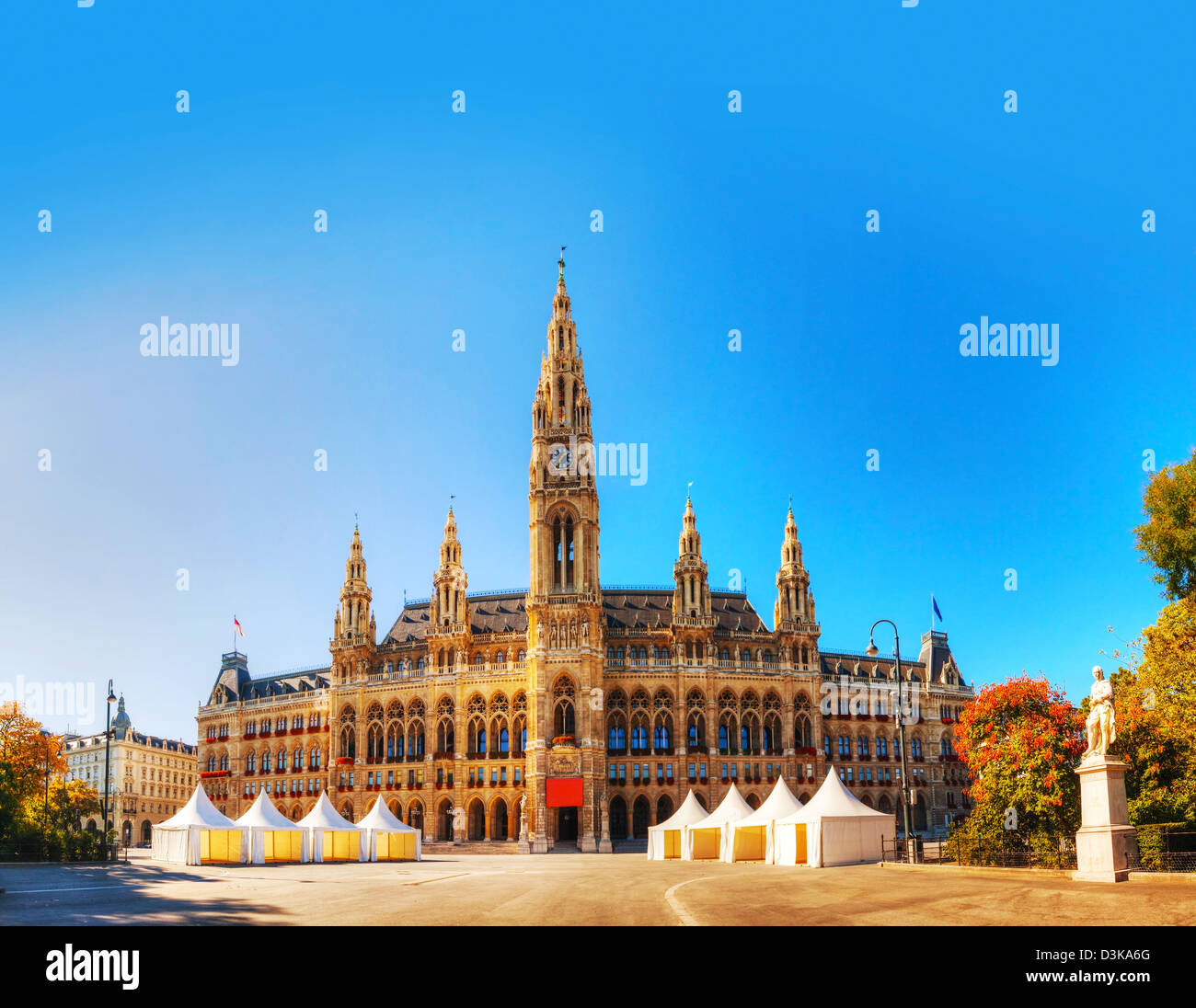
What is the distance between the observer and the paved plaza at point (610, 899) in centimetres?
2095

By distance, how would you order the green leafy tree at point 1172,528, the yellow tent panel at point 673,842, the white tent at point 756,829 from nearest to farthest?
the green leafy tree at point 1172,528
the white tent at point 756,829
the yellow tent panel at point 673,842

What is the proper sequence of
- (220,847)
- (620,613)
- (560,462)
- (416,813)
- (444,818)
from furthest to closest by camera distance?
(620,613)
(560,462)
(416,813)
(444,818)
(220,847)

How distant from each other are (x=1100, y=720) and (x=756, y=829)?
30130mm

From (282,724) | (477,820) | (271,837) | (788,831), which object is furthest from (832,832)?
(282,724)

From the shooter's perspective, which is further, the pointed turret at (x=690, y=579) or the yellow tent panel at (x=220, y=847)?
the pointed turret at (x=690, y=579)

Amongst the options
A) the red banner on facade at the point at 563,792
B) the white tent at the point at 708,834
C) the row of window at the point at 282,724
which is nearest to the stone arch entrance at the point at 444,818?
the red banner on facade at the point at 563,792

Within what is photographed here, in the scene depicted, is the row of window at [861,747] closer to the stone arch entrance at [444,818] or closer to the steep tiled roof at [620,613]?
the steep tiled roof at [620,613]

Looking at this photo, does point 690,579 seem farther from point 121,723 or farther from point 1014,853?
point 121,723

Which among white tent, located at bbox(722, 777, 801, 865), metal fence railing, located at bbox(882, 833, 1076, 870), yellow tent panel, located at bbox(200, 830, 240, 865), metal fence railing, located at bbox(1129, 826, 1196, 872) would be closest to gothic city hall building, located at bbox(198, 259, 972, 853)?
white tent, located at bbox(722, 777, 801, 865)

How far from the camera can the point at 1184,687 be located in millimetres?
40500

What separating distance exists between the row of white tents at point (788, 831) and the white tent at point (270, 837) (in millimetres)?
22226

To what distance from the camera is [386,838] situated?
5994cm
